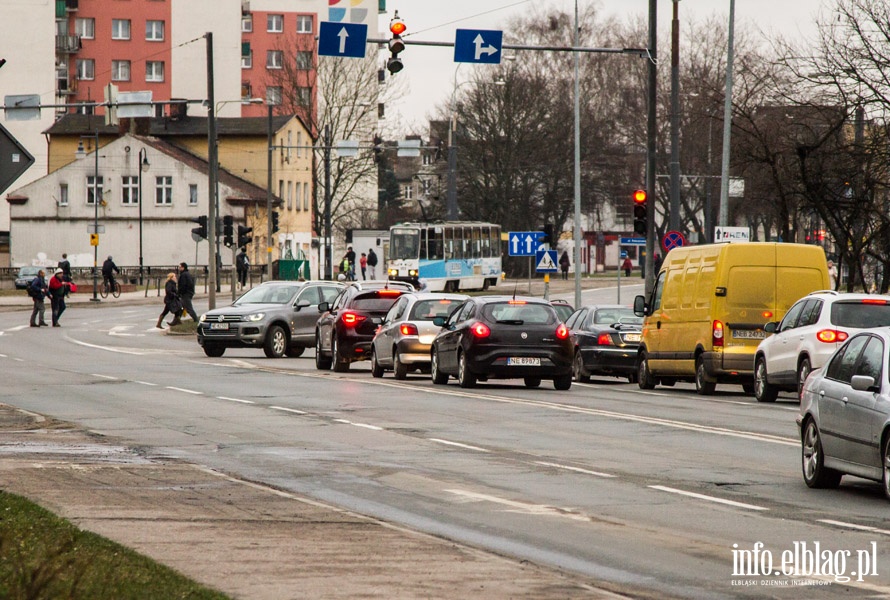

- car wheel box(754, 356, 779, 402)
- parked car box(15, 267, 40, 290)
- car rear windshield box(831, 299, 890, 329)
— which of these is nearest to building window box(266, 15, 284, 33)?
parked car box(15, 267, 40, 290)

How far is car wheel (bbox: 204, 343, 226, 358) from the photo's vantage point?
38719mm

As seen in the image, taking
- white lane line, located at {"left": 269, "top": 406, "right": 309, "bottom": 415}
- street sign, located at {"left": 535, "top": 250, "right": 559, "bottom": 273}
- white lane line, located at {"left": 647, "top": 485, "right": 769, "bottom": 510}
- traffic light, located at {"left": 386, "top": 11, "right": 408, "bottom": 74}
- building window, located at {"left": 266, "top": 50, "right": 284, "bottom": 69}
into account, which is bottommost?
white lane line, located at {"left": 269, "top": 406, "right": 309, "bottom": 415}

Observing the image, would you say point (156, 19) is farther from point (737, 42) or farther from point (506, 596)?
point (506, 596)

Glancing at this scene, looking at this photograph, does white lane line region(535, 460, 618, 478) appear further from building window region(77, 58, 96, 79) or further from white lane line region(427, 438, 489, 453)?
building window region(77, 58, 96, 79)

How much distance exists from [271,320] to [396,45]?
1110cm

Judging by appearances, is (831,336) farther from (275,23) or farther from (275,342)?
(275,23)

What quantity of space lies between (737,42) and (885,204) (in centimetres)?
4777

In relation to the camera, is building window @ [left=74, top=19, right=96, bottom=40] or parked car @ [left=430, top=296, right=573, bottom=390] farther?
building window @ [left=74, top=19, right=96, bottom=40]

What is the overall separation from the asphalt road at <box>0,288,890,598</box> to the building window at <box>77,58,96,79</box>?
101m

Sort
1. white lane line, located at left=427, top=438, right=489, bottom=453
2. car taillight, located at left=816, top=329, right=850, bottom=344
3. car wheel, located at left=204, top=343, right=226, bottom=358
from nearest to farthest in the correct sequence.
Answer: white lane line, located at left=427, top=438, right=489, bottom=453 < car taillight, located at left=816, top=329, right=850, bottom=344 < car wheel, located at left=204, top=343, right=226, bottom=358

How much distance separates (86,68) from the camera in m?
127

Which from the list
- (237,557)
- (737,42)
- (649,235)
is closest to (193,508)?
(237,557)

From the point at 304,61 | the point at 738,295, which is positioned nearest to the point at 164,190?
the point at 304,61

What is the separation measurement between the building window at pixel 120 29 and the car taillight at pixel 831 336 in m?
109
